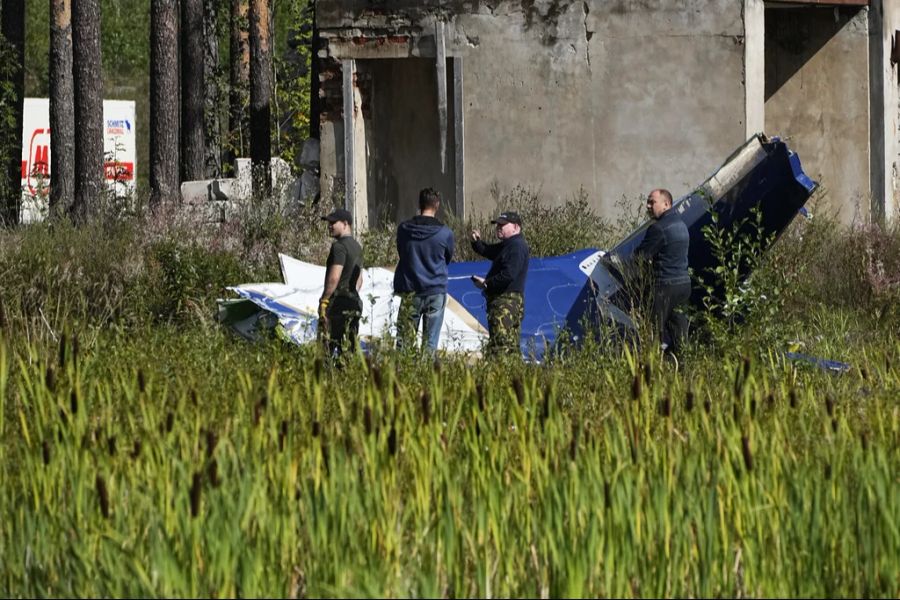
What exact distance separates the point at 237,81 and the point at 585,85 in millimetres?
12146

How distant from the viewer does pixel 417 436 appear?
17.9ft

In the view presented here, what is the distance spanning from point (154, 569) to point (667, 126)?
1198 cm

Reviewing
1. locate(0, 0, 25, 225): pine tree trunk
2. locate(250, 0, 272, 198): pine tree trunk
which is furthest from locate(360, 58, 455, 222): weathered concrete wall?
locate(0, 0, 25, 225): pine tree trunk

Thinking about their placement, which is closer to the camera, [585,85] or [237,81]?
[585,85]

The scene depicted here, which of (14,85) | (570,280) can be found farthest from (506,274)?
(14,85)

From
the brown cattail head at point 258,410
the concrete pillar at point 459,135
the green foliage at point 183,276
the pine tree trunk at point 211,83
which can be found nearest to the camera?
the brown cattail head at point 258,410

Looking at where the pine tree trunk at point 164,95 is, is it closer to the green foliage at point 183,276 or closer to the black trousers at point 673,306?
A: the green foliage at point 183,276

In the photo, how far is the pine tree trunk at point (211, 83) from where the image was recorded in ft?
82.9

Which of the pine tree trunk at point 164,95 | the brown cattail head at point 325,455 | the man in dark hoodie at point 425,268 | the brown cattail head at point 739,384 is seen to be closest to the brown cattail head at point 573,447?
the brown cattail head at point 325,455

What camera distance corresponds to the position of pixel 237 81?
2656cm

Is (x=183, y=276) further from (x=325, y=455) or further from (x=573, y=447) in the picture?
(x=573, y=447)

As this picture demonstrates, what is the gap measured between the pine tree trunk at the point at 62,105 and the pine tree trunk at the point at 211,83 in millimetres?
2896

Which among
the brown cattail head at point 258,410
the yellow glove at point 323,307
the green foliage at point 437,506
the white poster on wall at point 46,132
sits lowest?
the green foliage at point 437,506

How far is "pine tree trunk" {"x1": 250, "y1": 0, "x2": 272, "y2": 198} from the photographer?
76.1 feet
